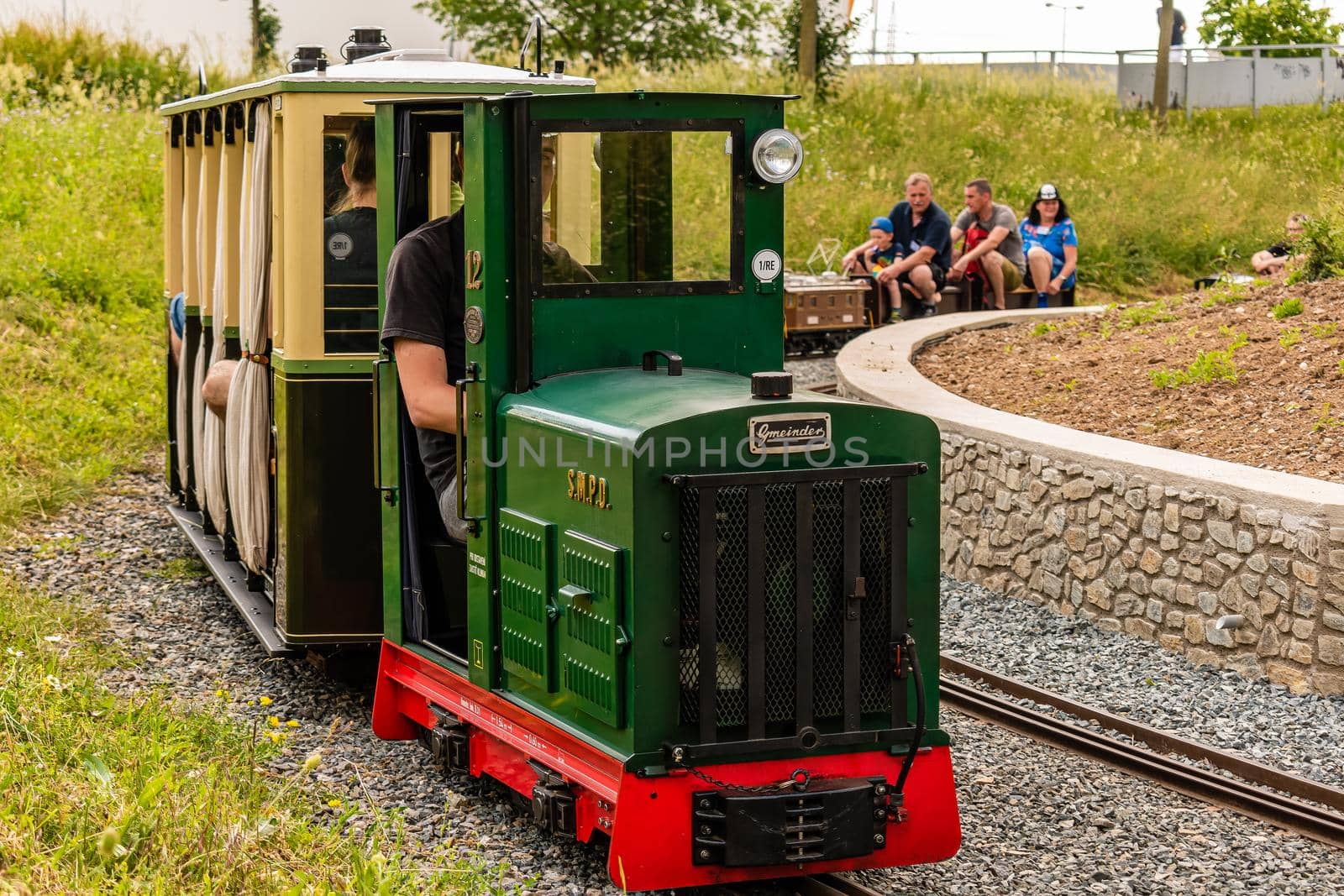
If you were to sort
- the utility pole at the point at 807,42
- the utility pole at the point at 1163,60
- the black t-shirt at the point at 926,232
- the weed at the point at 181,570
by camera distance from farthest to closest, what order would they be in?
the utility pole at the point at 1163,60, the utility pole at the point at 807,42, the black t-shirt at the point at 926,232, the weed at the point at 181,570

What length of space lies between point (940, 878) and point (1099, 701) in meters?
2.15

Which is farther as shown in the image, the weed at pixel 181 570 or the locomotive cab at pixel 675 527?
the weed at pixel 181 570

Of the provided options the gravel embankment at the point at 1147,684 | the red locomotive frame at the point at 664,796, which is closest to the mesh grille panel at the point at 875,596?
the red locomotive frame at the point at 664,796

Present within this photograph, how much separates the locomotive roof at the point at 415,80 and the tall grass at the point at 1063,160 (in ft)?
49.4

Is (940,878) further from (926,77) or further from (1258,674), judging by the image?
(926,77)

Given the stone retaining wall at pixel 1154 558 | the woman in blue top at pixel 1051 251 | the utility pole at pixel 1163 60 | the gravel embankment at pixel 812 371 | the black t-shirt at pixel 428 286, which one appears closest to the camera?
the black t-shirt at pixel 428 286

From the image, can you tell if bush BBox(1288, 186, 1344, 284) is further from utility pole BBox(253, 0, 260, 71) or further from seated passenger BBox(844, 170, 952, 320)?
utility pole BBox(253, 0, 260, 71)

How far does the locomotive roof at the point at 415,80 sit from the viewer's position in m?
6.69

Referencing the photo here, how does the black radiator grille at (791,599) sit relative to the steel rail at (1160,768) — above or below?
above

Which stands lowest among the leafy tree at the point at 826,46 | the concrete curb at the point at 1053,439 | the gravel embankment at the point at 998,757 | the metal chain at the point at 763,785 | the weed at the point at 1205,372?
the gravel embankment at the point at 998,757

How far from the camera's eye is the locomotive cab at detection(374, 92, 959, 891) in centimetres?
481

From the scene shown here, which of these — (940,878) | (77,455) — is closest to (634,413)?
(940,878)

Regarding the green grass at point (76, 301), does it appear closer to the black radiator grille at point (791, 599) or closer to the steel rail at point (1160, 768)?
the steel rail at point (1160, 768)

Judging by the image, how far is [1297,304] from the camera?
34.1ft
